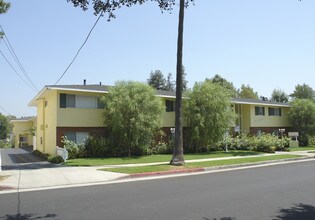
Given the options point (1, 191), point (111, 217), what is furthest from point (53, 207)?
point (1, 191)

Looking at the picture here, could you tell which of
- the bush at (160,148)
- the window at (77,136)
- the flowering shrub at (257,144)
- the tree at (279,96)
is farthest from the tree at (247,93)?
the window at (77,136)

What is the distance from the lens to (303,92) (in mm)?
86625

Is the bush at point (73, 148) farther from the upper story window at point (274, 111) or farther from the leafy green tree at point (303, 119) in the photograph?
the leafy green tree at point (303, 119)

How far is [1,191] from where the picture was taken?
13258 millimetres

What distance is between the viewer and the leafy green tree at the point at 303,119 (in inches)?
1802

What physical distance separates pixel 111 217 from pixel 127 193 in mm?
3587

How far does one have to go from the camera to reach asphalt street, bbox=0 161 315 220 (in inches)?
345

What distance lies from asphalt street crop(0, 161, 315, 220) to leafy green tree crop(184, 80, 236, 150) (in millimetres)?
17219

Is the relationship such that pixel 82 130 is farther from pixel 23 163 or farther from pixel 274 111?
pixel 274 111

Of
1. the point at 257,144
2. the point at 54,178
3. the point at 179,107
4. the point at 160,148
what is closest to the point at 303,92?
the point at 257,144

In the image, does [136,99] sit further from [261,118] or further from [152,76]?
[152,76]

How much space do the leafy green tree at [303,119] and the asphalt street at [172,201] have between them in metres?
33.3

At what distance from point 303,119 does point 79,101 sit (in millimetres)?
29062

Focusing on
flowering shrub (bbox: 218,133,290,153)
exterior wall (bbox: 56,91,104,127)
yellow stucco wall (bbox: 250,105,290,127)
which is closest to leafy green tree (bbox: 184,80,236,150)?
flowering shrub (bbox: 218,133,290,153)
